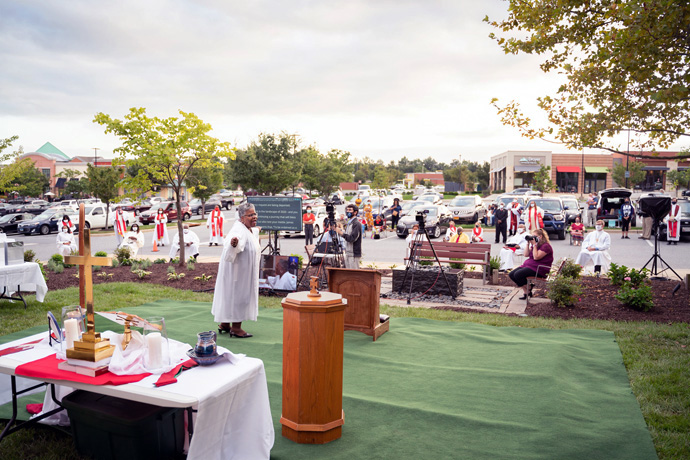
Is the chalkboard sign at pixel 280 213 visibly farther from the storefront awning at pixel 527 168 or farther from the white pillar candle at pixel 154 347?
the storefront awning at pixel 527 168

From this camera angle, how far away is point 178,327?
26.5 ft

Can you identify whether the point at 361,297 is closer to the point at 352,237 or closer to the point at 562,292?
the point at 352,237

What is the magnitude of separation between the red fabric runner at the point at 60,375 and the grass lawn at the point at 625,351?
85 centimetres

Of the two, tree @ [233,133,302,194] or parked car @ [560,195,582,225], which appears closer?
parked car @ [560,195,582,225]

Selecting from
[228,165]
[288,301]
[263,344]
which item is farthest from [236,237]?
[228,165]

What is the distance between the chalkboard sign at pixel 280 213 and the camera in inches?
459

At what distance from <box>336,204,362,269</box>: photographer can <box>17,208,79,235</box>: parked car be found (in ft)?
81.2

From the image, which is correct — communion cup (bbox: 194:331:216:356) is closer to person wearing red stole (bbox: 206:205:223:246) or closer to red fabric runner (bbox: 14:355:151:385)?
red fabric runner (bbox: 14:355:151:385)

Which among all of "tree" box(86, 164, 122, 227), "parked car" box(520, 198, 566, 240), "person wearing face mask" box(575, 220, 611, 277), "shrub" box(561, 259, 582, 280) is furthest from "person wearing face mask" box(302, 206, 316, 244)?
"tree" box(86, 164, 122, 227)

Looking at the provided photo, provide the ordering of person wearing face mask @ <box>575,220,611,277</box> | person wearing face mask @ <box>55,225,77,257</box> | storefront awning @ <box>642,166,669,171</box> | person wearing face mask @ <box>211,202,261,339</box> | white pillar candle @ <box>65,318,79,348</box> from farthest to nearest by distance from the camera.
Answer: storefront awning @ <box>642,166,669,171</box> < person wearing face mask @ <box>55,225,77,257</box> < person wearing face mask @ <box>575,220,611,277</box> < person wearing face mask @ <box>211,202,261,339</box> < white pillar candle @ <box>65,318,79,348</box>

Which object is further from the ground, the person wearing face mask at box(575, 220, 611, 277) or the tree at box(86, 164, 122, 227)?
the tree at box(86, 164, 122, 227)

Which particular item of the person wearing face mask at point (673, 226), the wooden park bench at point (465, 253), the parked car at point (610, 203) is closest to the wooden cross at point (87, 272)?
the wooden park bench at point (465, 253)

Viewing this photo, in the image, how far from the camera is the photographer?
34.8 ft

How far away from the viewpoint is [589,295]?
34.0 feet
